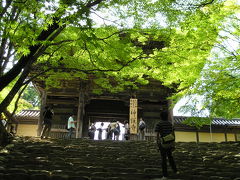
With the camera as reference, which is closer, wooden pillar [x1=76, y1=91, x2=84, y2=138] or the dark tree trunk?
the dark tree trunk

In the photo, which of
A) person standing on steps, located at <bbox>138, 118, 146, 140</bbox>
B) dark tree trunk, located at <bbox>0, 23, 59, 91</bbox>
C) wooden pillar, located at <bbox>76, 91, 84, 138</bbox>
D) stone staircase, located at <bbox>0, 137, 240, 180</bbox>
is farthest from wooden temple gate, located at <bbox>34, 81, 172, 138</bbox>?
dark tree trunk, located at <bbox>0, 23, 59, 91</bbox>

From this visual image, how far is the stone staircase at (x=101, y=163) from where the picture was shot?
5.97m

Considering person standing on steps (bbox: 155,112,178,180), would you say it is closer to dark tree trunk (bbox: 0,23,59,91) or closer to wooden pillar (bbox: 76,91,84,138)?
dark tree trunk (bbox: 0,23,59,91)

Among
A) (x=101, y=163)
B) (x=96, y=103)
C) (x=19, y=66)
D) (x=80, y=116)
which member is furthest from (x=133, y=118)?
(x=19, y=66)

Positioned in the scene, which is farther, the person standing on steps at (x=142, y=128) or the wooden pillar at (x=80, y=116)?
the wooden pillar at (x=80, y=116)

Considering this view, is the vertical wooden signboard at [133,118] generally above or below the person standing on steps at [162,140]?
above

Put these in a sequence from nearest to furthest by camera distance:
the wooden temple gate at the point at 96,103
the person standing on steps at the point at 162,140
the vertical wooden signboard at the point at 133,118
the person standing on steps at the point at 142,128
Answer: the person standing on steps at the point at 162,140
the person standing on steps at the point at 142,128
the vertical wooden signboard at the point at 133,118
the wooden temple gate at the point at 96,103

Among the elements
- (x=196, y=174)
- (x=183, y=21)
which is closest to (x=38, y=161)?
(x=196, y=174)

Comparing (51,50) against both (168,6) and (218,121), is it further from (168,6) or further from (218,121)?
(218,121)

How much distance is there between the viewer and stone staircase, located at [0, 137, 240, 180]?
19.6ft

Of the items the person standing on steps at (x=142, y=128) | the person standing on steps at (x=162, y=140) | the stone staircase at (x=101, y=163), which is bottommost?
the stone staircase at (x=101, y=163)

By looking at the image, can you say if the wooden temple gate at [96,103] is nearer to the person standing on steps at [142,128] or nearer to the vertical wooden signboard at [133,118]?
the vertical wooden signboard at [133,118]

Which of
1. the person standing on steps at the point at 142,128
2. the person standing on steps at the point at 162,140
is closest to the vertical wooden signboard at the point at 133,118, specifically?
the person standing on steps at the point at 142,128

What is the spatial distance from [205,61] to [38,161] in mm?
8765
